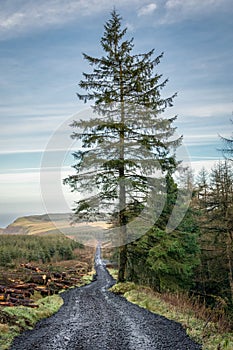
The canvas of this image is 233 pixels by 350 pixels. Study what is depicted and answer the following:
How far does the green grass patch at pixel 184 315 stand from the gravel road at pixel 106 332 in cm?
28

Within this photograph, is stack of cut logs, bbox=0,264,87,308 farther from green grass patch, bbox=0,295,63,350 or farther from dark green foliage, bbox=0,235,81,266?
dark green foliage, bbox=0,235,81,266

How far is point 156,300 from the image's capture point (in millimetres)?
11891

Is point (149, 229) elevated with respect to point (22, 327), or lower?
elevated

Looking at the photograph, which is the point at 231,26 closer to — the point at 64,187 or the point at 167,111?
the point at 167,111

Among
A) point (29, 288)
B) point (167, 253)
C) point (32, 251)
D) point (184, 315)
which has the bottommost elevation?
point (32, 251)

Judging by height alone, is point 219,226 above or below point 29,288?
above

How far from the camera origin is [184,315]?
30.8 feet

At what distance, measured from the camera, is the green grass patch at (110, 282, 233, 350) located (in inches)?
271

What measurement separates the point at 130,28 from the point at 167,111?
5.12 metres

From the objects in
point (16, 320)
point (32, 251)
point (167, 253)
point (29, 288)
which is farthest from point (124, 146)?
point (32, 251)

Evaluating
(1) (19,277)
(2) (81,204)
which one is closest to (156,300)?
(2) (81,204)

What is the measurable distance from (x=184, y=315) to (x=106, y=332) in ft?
8.94

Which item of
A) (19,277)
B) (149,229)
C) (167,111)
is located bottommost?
(19,277)

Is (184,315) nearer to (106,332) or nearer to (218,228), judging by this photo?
(106,332)
